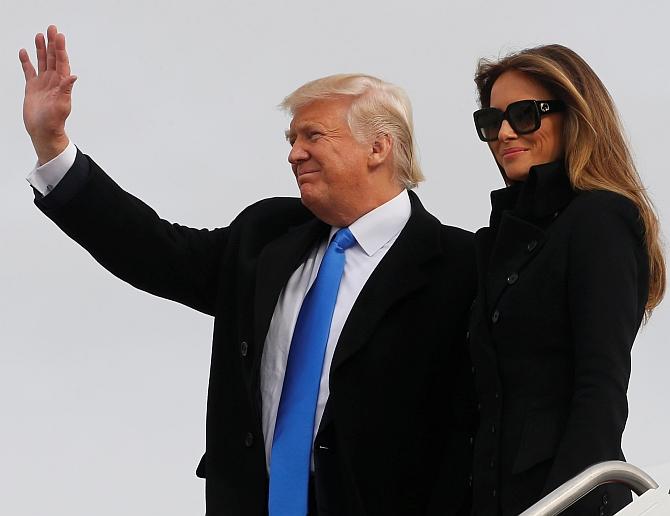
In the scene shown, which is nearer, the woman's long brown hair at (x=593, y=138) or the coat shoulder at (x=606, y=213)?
the coat shoulder at (x=606, y=213)

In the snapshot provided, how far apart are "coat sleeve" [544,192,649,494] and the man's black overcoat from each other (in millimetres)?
729

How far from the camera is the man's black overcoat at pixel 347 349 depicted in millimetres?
3547

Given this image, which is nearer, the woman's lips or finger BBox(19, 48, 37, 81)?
the woman's lips

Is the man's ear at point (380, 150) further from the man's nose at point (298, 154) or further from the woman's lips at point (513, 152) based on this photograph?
the woman's lips at point (513, 152)

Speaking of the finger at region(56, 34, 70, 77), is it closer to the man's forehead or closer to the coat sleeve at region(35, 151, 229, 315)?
the coat sleeve at region(35, 151, 229, 315)

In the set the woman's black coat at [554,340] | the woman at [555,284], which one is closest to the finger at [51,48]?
the woman at [555,284]

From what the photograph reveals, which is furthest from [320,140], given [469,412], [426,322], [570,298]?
[570,298]

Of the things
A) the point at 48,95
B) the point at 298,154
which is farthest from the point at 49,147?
the point at 298,154

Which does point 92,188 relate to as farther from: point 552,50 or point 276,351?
point 552,50

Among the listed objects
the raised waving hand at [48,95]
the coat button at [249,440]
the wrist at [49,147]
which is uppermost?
the raised waving hand at [48,95]

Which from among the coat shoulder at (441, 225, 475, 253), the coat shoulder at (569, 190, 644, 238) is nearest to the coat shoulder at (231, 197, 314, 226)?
the coat shoulder at (441, 225, 475, 253)

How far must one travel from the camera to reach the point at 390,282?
3.65m

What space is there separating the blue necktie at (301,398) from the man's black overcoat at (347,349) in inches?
1.7

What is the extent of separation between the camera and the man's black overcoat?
140 inches
